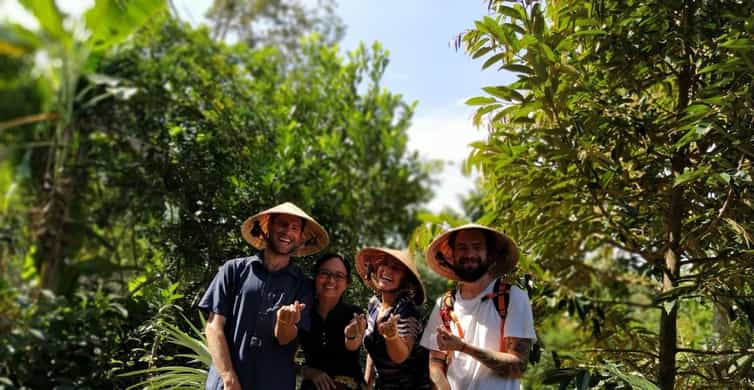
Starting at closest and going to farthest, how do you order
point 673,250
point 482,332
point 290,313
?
1. point 290,313
2. point 482,332
3. point 673,250

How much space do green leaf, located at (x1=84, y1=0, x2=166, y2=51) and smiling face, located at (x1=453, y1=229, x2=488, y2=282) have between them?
5.62 ft

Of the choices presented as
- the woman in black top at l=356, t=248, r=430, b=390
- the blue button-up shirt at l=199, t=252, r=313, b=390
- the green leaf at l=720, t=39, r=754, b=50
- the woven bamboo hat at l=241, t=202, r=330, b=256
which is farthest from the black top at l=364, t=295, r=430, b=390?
the green leaf at l=720, t=39, r=754, b=50

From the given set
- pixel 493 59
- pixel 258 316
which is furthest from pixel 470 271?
pixel 493 59

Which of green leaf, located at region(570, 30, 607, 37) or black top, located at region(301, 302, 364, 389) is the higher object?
green leaf, located at region(570, 30, 607, 37)

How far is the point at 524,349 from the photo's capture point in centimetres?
288

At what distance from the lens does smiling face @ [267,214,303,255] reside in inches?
123

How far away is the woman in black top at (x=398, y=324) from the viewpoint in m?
3.04

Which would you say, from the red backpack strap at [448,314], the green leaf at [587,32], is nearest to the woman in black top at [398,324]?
the red backpack strap at [448,314]

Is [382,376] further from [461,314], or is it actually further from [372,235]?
[372,235]

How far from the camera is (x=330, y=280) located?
316 cm

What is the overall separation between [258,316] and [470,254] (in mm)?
1010

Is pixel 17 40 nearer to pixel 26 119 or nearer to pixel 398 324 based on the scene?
pixel 26 119

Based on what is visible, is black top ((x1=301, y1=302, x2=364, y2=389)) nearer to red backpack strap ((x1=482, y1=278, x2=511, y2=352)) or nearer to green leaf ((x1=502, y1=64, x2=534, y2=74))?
red backpack strap ((x1=482, y1=278, x2=511, y2=352))

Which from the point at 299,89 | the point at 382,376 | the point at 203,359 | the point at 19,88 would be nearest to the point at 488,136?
the point at 382,376
